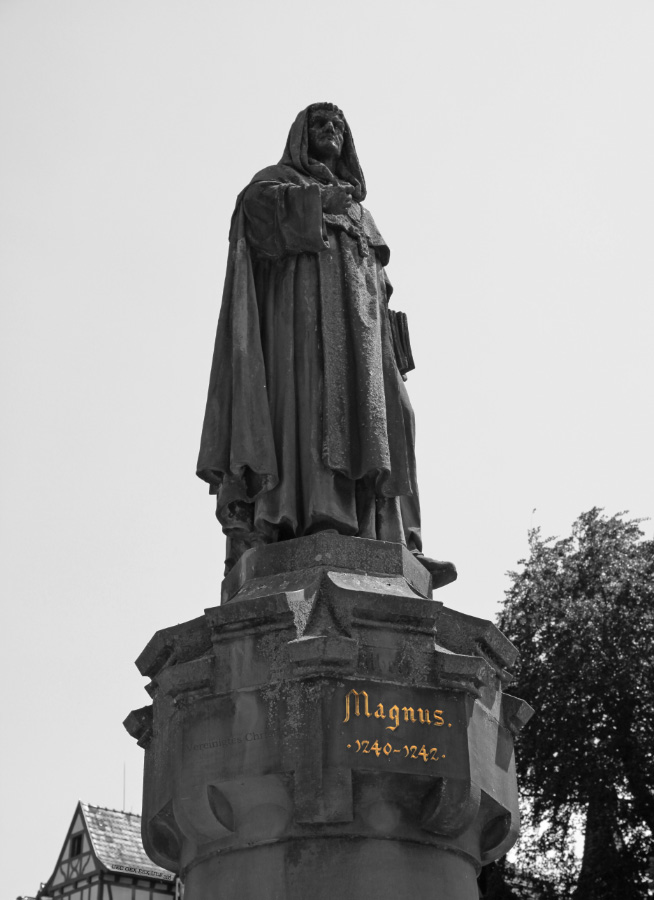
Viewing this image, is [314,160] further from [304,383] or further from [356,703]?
[356,703]

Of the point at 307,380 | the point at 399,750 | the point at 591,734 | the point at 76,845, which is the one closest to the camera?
the point at 399,750

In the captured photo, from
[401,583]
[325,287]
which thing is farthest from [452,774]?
[325,287]

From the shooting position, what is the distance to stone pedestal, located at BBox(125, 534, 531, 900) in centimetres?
669

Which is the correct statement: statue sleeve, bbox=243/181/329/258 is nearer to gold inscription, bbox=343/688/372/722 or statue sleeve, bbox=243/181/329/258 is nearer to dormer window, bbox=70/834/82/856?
gold inscription, bbox=343/688/372/722

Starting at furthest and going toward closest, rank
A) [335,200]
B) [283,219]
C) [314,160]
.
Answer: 1. [314,160]
2. [335,200]
3. [283,219]

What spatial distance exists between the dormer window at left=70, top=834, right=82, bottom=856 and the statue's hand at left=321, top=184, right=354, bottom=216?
30.8 metres

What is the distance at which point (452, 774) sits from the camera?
6871mm

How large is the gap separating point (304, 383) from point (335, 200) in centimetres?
136

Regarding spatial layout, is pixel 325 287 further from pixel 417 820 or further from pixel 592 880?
pixel 592 880

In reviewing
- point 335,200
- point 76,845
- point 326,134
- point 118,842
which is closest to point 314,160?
point 326,134

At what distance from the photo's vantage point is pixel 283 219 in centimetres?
879

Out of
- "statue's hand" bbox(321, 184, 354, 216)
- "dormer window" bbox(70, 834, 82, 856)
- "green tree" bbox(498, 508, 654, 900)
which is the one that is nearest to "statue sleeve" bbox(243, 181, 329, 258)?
"statue's hand" bbox(321, 184, 354, 216)

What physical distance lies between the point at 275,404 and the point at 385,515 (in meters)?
0.99

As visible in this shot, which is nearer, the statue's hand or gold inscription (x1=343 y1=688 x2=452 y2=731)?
gold inscription (x1=343 y1=688 x2=452 y2=731)
